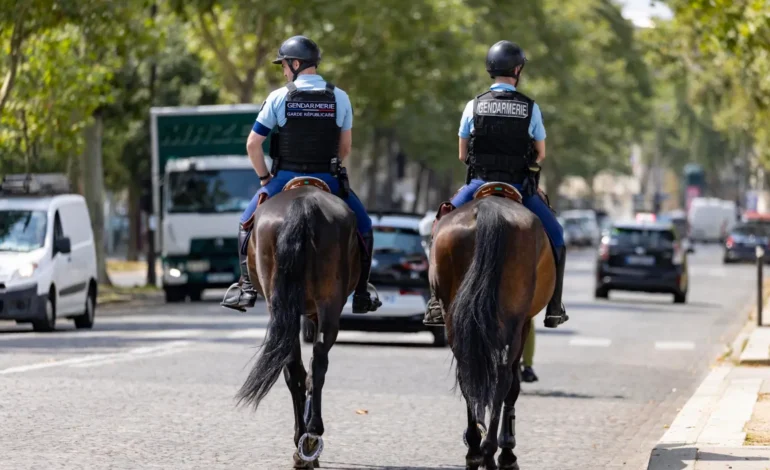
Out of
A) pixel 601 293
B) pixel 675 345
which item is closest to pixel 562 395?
pixel 675 345

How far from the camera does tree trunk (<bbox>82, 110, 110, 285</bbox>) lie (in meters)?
40.1

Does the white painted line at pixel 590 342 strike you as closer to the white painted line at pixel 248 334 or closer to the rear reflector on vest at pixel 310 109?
the white painted line at pixel 248 334

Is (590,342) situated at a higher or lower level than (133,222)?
lower

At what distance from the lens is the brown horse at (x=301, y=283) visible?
981 cm

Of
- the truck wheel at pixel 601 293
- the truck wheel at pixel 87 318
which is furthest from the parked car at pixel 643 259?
the truck wheel at pixel 87 318

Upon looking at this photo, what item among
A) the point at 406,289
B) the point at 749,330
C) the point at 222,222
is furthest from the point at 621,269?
the point at 406,289

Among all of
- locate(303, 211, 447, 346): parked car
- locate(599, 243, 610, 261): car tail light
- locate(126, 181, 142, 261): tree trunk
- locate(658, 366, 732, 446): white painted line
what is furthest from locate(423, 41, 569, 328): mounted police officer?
locate(126, 181, 142, 261): tree trunk

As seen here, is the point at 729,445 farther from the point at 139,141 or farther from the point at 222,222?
the point at 139,141

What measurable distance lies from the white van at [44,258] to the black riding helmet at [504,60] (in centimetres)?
1320

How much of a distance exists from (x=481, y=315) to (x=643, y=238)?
27455 mm

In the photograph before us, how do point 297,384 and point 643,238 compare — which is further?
point 643,238

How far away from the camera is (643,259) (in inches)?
1437

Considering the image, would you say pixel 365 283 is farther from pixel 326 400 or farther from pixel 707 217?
pixel 707 217

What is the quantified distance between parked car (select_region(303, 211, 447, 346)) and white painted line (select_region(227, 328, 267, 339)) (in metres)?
1.41
